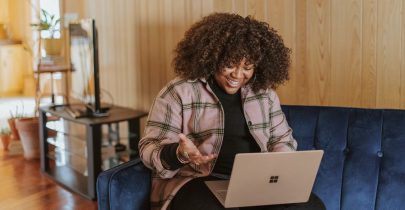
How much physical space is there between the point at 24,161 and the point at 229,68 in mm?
2837

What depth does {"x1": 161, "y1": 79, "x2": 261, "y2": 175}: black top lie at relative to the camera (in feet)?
4.91

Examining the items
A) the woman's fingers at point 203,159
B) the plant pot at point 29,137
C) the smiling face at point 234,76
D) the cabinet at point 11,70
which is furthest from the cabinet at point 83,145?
the cabinet at point 11,70

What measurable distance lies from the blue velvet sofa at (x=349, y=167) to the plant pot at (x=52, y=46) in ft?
7.48

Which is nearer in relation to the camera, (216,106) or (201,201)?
(201,201)

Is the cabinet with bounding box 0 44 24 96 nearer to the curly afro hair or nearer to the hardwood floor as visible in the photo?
the hardwood floor

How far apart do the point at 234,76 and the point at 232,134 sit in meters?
0.24

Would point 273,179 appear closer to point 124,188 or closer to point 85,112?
point 124,188

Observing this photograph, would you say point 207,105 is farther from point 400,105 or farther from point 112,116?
point 112,116

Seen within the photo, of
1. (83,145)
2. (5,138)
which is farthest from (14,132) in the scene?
(83,145)

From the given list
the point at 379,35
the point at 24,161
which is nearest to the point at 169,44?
the point at 379,35

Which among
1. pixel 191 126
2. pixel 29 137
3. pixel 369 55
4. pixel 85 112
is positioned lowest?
pixel 29 137

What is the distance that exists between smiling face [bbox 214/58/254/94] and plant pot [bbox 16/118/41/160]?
259 centimetres

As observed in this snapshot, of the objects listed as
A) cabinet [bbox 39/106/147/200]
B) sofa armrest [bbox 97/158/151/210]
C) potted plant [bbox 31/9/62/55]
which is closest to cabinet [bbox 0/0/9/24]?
potted plant [bbox 31/9/62/55]

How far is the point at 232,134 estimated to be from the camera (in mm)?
1524
